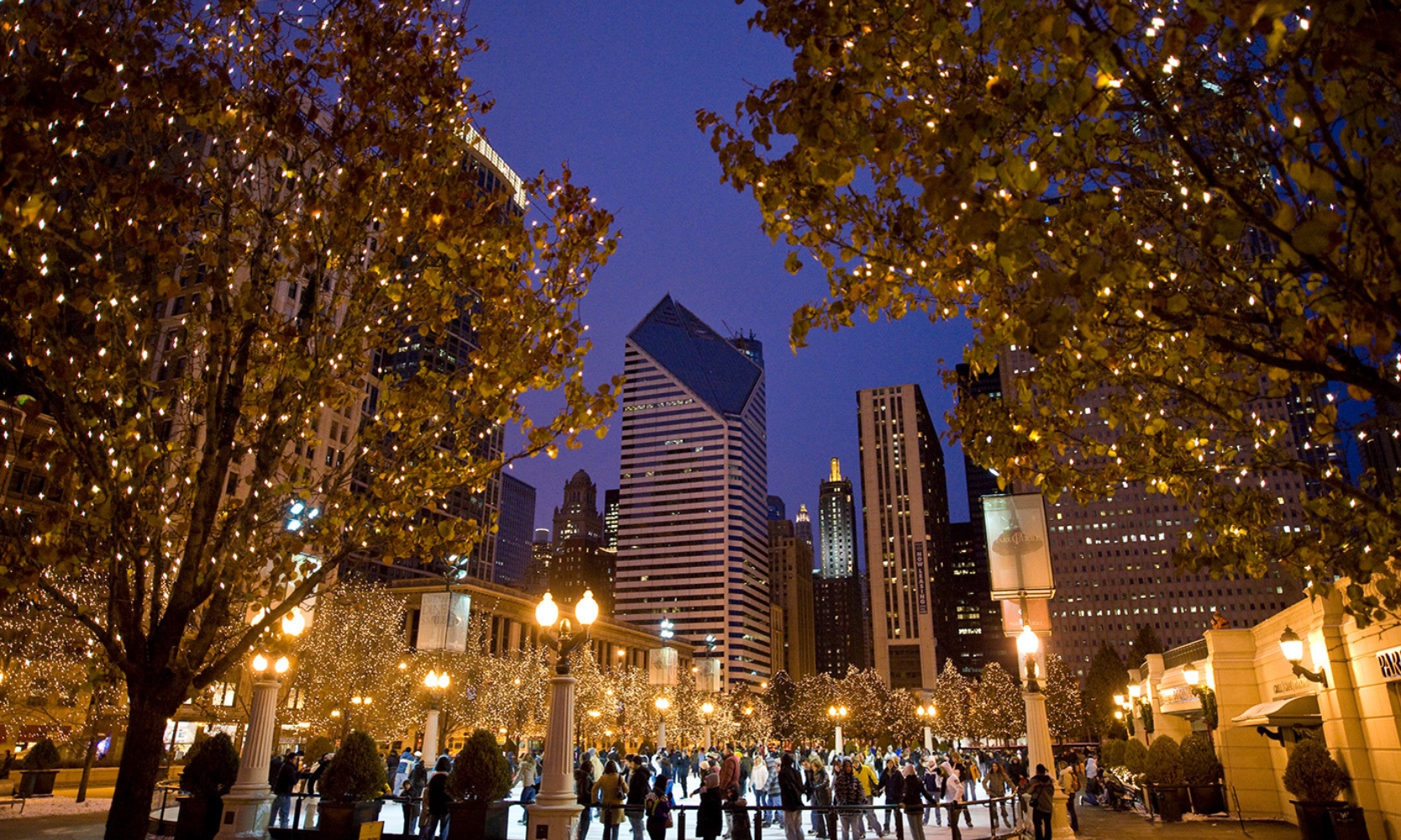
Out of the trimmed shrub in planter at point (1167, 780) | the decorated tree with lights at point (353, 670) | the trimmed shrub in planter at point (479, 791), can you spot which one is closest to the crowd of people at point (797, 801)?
the trimmed shrub in planter at point (479, 791)

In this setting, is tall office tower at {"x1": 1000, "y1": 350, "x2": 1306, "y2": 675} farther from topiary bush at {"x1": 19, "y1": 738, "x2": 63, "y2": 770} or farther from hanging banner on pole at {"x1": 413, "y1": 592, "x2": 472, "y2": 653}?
topiary bush at {"x1": 19, "y1": 738, "x2": 63, "y2": 770}

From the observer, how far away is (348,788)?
50.2 feet

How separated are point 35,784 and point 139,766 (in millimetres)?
25433

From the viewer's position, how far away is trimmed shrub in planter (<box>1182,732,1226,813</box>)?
72.4 feet

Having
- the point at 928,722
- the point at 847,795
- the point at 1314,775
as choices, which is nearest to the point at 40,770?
the point at 847,795

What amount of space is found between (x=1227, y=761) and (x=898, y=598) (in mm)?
181232

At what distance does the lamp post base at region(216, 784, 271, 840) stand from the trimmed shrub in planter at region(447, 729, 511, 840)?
11.4ft

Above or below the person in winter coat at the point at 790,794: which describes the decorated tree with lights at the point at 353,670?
above

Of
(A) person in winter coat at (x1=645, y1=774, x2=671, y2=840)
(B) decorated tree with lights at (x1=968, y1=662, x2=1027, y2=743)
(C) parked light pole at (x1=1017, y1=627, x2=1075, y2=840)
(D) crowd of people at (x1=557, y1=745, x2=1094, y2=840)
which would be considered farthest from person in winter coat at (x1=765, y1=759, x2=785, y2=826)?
(B) decorated tree with lights at (x1=968, y1=662, x2=1027, y2=743)

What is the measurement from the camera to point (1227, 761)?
72.5 ft

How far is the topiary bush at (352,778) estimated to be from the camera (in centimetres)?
1528

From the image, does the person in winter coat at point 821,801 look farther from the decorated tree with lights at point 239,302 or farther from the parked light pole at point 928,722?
the parked light pole at point 928,722

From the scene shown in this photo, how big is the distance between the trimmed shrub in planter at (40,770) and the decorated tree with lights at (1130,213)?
28.3 metres

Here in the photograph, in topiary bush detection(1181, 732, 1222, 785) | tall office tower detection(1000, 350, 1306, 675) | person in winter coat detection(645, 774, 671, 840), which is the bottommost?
person in winter coat detection(645, 774, 671, 840)
